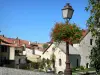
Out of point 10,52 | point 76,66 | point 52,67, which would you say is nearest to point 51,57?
point 52,67

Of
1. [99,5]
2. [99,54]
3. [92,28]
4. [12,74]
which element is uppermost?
[99,5]

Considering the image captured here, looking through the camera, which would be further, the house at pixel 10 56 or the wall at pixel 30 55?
the wall at pixel 30 55

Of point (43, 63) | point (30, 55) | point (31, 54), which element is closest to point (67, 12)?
point (43, 63)

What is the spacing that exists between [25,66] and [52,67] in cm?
778

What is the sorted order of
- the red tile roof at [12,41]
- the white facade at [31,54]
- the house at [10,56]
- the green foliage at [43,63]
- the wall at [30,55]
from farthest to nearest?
the white facade at [31,54] < the wall at [30,55] < the red tile roof at [12,41] < the house at [10,56] < the green foliage at [43,63]

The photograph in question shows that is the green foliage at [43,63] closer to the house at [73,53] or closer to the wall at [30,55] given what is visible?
the house at [73,53]

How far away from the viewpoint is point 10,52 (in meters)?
74.9

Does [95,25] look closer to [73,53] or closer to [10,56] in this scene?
[73,53]

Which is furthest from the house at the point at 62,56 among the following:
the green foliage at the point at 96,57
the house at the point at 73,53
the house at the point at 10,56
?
the green foliage at the point at 96,57

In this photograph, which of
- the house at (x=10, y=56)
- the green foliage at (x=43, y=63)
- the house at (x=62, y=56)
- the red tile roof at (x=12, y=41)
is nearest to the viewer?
the house at (x=62, y=56)

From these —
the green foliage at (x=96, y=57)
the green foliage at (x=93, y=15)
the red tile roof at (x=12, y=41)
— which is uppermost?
the red tile roof at (x=12, y=41)

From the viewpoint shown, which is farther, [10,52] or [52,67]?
[10,52]

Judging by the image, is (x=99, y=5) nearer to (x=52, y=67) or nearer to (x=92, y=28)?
(x=92, y=28)

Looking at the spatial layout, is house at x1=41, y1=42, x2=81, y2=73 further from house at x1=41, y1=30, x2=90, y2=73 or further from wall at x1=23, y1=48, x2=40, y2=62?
wall at x1=23, y1=48, x2=40, y2=62
